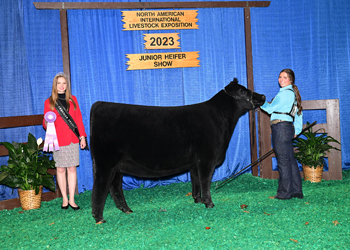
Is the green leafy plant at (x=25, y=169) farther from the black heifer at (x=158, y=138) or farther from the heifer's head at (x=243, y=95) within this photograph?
the heifer's head at (x=243, y=95)

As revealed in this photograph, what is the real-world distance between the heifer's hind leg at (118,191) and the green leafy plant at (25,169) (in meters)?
1.23

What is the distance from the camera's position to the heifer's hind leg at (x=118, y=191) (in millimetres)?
3746

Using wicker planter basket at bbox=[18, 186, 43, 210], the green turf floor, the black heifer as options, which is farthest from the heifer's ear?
wicker planter basket at bbox=[18, 186, 43, 210]

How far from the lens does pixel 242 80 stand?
5.63 meters

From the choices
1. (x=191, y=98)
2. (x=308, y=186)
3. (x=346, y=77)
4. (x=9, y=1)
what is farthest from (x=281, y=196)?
(x=9, y=1)

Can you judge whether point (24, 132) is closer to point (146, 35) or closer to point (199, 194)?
point (146, 35)

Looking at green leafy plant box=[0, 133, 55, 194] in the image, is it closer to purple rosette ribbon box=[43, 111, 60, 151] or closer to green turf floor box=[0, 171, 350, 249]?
green turf floor box=[0, 171, 350, 249]

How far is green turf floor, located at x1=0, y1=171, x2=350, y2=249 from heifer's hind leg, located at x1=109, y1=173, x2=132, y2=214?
0.35ft

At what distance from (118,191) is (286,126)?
2.39m

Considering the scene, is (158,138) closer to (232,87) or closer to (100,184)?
(100,184)

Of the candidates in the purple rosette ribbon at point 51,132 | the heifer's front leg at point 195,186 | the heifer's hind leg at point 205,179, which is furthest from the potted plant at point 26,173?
the heifer's hind leg at point 205,179

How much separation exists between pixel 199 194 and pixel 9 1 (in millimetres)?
4272

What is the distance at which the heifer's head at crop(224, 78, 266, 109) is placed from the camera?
12.5ft

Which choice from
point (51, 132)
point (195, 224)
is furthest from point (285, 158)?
point (51, 132)
